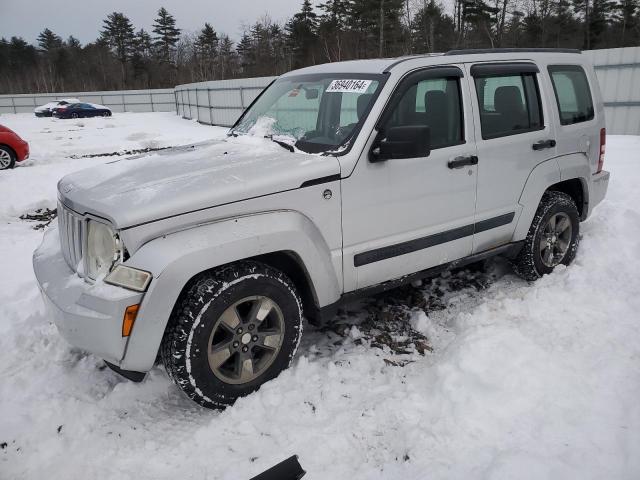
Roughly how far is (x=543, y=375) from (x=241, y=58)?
6441 cm

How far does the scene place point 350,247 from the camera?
3.17m

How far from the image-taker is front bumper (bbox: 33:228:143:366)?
2439 mm

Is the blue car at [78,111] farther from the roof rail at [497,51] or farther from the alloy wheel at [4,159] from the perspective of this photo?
the roof rail at [497,51]

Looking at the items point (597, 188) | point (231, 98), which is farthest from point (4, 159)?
point (597, 188)

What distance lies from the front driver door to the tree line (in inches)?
1362

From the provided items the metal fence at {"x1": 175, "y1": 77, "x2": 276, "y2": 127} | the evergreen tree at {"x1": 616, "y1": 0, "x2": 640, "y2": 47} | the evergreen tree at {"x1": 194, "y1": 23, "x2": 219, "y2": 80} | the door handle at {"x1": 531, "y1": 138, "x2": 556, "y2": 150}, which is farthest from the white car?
the evergreen tree at {"x1": 616, "y1": 0, "x2": 640, "y2": 47}

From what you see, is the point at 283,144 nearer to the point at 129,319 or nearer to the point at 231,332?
the point at 231,332

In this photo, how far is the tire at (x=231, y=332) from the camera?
2.65m

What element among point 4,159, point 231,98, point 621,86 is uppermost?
point 231,98

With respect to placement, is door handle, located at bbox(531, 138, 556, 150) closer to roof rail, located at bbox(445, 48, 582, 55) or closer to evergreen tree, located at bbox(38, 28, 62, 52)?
roof rail, located at bbox(445, 48, 582, 55)

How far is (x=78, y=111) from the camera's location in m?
31.8

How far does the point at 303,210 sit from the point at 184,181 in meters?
0.72

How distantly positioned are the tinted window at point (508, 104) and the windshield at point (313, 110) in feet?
3.28

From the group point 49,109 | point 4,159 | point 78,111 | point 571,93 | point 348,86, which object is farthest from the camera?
point 49,109
